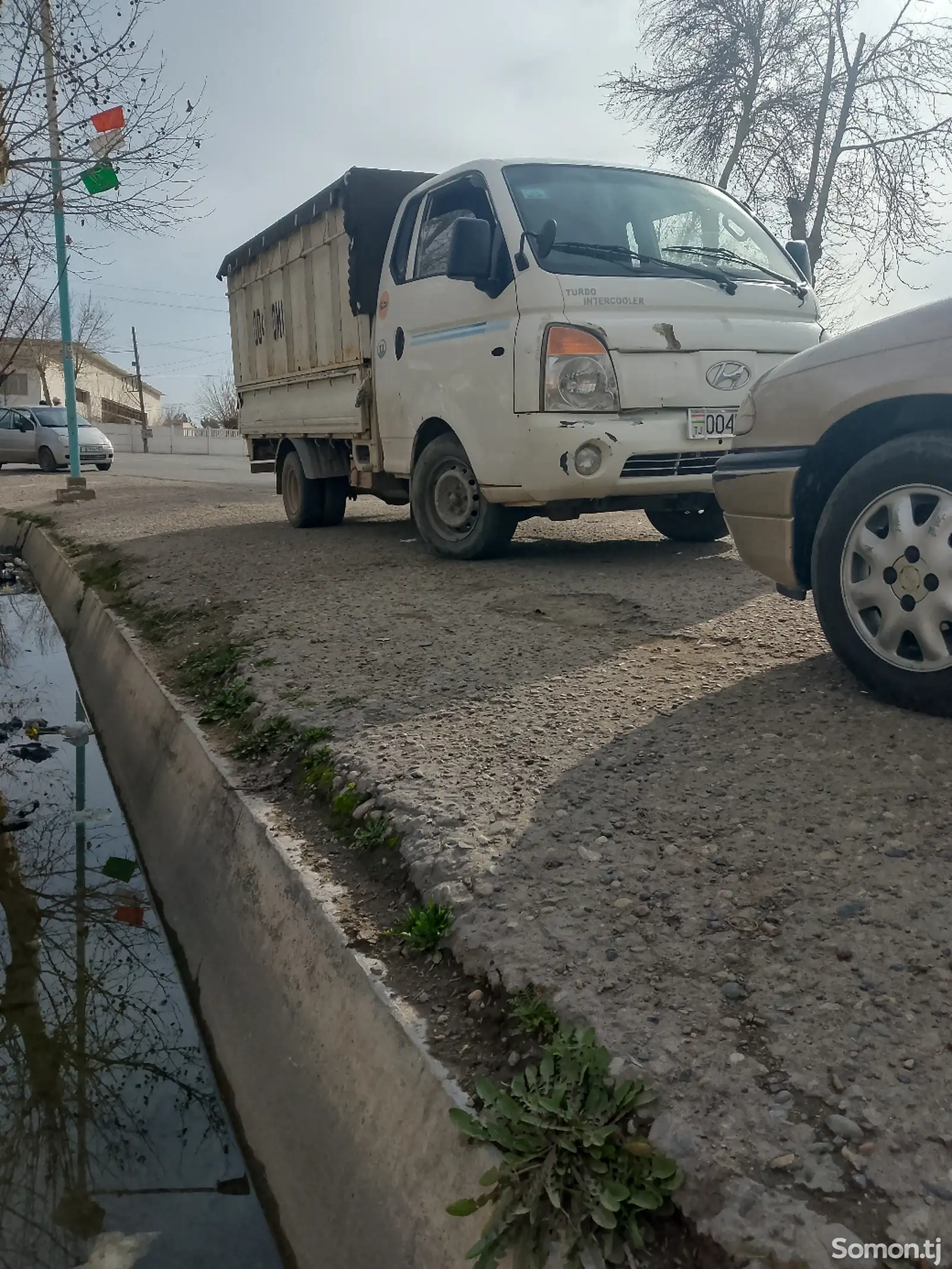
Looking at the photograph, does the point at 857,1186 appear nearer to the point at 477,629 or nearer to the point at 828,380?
the point at 828,380

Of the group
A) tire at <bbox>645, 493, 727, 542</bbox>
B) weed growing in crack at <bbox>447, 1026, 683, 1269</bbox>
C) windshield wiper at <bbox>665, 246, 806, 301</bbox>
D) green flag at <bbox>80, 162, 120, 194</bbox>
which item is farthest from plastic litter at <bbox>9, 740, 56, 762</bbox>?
green flag at <bbox>80, 162, 120, 194</bbox>

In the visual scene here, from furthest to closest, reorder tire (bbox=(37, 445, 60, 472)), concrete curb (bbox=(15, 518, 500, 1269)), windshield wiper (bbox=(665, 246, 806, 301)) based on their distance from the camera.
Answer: tire (bbox=(37, 445, 60, 472)) → windshield wiper (bbox=(665, 246, 806, 301)) → concrete curb (bbox=(15, 518, 500, 1269))

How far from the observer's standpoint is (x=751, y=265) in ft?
21.7

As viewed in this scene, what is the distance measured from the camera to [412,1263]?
73.3 inches

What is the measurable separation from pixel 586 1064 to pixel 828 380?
2.48 meters

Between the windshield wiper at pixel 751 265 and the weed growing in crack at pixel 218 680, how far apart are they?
12.3 feet

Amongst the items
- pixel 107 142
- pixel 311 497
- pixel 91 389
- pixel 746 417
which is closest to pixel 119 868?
pixel 746 417

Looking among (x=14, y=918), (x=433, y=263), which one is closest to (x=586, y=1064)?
(x=14, y=918)

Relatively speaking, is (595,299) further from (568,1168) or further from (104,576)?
(568,1168)

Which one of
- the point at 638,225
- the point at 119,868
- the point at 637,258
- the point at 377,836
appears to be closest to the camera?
the point at 377,836

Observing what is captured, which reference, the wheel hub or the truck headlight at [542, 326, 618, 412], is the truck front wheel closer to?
the wheel hub

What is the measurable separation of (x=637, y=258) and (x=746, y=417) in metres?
2.69

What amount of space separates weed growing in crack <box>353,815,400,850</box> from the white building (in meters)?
39.0

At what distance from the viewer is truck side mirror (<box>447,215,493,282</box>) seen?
233 inches
